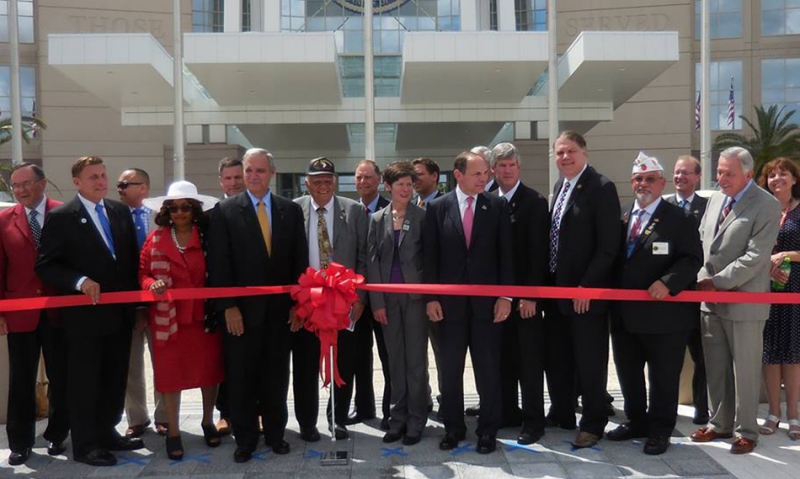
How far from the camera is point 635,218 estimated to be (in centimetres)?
493

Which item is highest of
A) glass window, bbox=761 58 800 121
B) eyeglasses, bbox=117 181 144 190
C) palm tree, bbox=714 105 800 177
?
glass window, bbox=761 58 800 121

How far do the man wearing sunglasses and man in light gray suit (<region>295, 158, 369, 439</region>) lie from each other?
1327 millimetres

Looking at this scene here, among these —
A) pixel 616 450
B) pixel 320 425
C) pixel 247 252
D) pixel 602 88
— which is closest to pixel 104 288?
pixel 247 252

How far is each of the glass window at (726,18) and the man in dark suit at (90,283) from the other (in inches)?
1247

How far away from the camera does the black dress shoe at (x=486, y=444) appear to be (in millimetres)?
4766

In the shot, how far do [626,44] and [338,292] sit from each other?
1650cm

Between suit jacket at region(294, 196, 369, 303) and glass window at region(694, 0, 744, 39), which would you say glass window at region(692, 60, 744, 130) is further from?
suit jacket at region(294, 196, 369, 303)

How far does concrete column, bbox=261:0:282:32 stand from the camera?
2540 cm

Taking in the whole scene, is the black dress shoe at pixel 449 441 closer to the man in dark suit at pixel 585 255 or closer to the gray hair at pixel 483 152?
the man in dark suit at pixel 585 255

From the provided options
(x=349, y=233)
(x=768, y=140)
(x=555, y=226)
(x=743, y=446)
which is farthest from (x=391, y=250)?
(x=768, y=140)

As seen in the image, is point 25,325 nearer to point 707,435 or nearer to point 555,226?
point 555,226

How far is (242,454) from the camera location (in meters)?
4.72

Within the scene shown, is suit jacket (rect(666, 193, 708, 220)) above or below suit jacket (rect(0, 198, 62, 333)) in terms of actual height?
above

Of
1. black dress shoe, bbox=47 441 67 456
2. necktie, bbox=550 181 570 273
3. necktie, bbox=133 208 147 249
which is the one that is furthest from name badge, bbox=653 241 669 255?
black dress shoe, bbox=47 441 67 456
